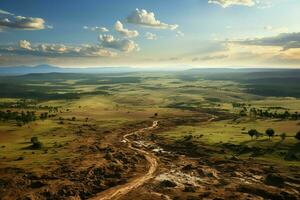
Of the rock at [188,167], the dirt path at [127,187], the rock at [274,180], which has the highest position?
the rock at [274,180]

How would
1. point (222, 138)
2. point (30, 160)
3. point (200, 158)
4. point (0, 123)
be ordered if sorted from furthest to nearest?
point (0, 123), point (222, 138), point (200, 158), point (30, 160)

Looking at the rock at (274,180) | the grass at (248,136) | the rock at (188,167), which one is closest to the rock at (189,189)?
the rock at (188,167)

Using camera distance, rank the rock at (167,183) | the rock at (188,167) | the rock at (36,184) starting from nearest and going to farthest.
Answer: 1. the rock at (36,184)
2. the rock at (167,183)
3. the rock at (188,167)

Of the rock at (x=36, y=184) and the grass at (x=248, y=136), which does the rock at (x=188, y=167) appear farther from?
the rock at (x=36, y=184)

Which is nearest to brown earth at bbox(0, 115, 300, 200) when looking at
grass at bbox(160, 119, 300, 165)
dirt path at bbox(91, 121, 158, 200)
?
dirt path at bbox(91, 121, 158, 200)

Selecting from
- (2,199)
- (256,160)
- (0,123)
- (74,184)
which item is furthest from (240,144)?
(0,123)

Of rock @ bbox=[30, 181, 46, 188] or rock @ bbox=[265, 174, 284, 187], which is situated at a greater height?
rock @ bbox=[265, 174, 284, 187]

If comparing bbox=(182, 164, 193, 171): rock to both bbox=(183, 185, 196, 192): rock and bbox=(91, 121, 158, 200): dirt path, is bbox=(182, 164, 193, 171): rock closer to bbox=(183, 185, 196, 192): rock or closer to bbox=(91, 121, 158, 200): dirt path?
bbox=(91, 121, 158, 200): dirt path

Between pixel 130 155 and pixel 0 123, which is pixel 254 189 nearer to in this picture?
pixel 130 155

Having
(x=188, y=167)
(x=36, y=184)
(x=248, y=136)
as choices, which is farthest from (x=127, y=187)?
(x=248, y=136)
